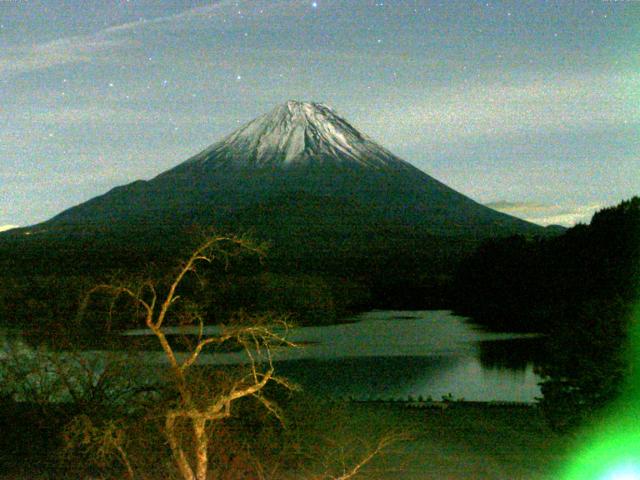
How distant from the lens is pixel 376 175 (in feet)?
293

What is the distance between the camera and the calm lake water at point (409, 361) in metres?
17.8

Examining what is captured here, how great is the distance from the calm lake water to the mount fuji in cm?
3377

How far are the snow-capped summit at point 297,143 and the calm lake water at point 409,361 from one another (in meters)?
58.1

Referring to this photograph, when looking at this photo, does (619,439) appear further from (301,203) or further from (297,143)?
(297,143)

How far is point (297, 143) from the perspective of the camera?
97062 mm

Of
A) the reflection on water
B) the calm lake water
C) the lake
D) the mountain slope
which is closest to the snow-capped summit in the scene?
the mountain slope

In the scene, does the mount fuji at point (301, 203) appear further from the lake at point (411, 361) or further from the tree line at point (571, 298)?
the lake at point (411, 361)

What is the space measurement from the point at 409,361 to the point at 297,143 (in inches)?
2942

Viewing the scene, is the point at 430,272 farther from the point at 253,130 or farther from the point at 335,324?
the point at 253,130

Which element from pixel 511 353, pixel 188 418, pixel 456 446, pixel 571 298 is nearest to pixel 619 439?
pixel 456 446

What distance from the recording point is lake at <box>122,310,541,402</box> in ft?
58.6

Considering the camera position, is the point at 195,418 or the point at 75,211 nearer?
the point at 195,418

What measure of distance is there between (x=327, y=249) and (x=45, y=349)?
2510 inches

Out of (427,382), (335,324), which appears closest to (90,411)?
(427,382)
